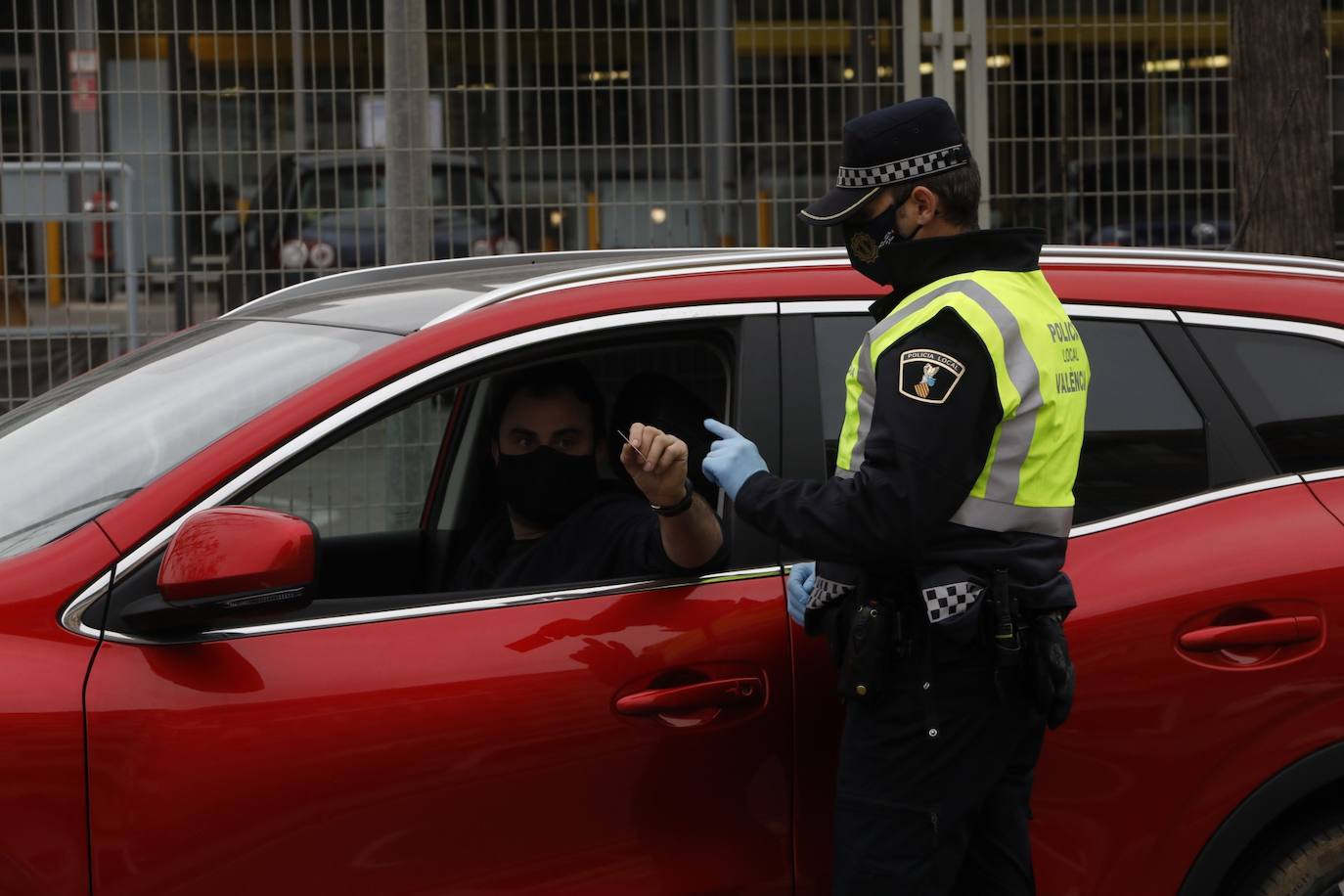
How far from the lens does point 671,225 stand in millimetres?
7953

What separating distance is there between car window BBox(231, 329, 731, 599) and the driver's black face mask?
0.34 metres

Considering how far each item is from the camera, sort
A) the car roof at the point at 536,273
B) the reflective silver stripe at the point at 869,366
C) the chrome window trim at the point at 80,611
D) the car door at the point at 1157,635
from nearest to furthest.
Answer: the chrome window trim at the point at 80,611 < the reflective silver stripe at the point at 869,366 < the car door at the point at 1157,635 < the car roof at the point at 536,273

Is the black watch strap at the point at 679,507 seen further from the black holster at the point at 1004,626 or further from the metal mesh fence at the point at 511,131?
the metal mesh fence at the point at 511,131

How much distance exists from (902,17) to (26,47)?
13.3ft

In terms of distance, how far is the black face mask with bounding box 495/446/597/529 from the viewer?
337 centimetres

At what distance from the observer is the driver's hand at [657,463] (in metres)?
2.71

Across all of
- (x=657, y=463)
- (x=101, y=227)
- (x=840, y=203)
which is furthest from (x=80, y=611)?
(x=101, y=227)

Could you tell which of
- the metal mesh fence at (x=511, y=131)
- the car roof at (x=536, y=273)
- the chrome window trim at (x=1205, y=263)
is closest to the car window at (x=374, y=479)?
the metal mesh fence at (x=511, y=131)

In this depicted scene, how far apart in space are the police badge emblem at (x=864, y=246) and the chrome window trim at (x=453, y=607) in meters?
0.55

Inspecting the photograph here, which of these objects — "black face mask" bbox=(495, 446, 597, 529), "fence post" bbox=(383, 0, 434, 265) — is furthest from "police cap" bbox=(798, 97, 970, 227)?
"fence post" bbox=(383, 0, 434, 265)

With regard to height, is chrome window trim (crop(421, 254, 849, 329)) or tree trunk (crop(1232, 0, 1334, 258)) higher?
tree trunk (crop(1232, 0, 1334, 258))

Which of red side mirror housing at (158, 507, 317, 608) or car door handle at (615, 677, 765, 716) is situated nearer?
red side mirror housing at (158, 507, 317, 608)

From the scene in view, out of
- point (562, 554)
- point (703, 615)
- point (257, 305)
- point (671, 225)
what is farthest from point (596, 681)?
point (671, 225)

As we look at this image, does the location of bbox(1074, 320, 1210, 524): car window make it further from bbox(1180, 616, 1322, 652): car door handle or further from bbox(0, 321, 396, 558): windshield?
bbox(0, 321, 396, 558): windshield
